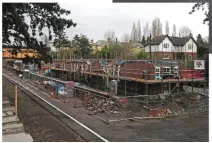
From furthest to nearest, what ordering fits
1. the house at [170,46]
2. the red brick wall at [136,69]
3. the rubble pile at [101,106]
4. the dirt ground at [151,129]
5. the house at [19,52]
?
the house at [170,46] < the red brick wall at [136,69] < the rubble pile at [101,106] < the house at [19,52] < the dirt ground at [151,129]

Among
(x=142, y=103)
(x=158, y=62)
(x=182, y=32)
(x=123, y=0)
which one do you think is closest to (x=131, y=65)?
(x=158, y=62)

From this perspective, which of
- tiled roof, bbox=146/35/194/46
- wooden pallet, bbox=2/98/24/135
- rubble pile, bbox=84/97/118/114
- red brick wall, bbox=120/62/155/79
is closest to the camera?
wooden pallet, bbox=2/98/24/135

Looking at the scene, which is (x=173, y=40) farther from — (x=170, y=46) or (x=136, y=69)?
(x=136, y=69)

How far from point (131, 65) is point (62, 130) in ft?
46.2

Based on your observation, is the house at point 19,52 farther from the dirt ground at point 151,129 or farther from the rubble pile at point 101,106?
the rubble pile at point 101,106

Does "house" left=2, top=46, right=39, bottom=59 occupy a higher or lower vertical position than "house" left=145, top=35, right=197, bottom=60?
lower

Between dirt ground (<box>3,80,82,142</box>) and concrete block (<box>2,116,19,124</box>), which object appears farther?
dirt ground (<box>3,80,82,142</box>)

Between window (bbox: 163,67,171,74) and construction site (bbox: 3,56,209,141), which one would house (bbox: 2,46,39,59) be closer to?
construction site (bbox: 3,56,209,141)

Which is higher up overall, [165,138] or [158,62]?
[158,62]

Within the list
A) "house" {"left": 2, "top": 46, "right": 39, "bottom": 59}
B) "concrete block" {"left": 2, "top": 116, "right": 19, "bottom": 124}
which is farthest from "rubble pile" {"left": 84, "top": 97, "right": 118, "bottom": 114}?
"concrete block" {"left": 2, "top": 116, "right": 19, "bottom": 124}

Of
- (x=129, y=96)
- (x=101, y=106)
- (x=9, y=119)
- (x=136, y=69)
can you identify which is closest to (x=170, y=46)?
(x=136, y=69)

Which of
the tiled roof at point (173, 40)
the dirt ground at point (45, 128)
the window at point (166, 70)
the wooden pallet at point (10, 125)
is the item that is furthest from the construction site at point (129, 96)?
the tiled roof at point (173, 40)

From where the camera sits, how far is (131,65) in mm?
23297

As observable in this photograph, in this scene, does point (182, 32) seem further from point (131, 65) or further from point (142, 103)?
point (142, 103)
